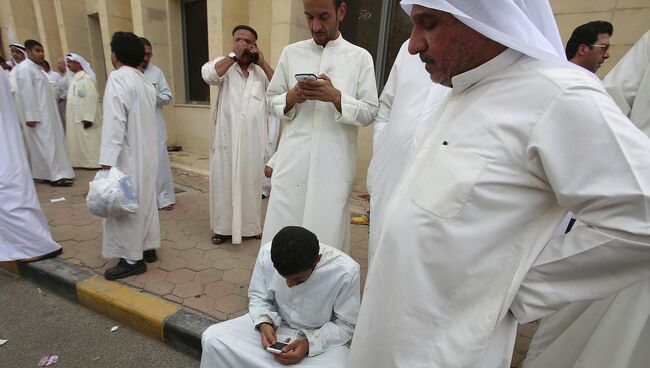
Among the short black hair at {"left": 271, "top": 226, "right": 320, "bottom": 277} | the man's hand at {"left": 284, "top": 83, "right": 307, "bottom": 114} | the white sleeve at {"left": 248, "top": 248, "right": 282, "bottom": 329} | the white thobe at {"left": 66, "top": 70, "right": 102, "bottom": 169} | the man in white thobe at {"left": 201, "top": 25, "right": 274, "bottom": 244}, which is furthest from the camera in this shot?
the white thobe at {"left": 66, "top": 70, "right": 102, "bottom": 169}

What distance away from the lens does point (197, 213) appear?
185 inches

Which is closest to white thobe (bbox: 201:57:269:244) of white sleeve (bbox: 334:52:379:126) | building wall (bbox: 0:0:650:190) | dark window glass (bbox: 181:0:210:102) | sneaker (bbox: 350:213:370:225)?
sneaker (bbox: 350:213:370:225)

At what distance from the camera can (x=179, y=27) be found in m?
7.71

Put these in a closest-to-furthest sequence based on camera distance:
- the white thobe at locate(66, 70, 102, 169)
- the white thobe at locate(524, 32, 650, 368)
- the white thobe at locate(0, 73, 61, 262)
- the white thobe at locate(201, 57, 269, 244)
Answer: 1. the white thobe at locate(524, 32, 650, 368)
2. the white thobe at locate(0, 73, 61, 262)
3. the white thobe at locate(201, 57, 269, 244)
4. the white thobe at locate(66, 70, 102, 169)

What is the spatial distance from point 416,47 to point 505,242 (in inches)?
25.0

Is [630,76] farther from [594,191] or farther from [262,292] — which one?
[262,292]

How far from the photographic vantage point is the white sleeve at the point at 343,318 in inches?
70.4

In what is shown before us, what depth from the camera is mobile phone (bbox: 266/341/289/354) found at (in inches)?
65.7

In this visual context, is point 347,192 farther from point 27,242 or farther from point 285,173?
point 27,242

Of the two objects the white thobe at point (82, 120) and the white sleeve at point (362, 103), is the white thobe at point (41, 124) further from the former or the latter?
the white sleeve at point (362, 103)

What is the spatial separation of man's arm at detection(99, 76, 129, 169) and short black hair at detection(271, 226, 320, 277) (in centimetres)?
183

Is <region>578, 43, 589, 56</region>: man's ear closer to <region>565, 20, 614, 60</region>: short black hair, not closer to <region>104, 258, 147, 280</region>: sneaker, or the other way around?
<region>565, 20, 614, 60</region>: short black hair

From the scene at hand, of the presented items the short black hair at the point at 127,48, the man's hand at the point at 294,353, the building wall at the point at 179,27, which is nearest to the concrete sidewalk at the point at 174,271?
the man's hand at the point at 294,353

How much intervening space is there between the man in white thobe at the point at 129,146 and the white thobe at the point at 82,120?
4.14 meters
